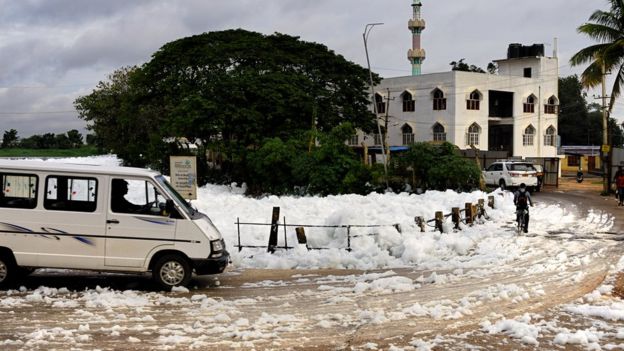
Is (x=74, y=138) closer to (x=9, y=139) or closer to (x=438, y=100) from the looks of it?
(x=9, y=139)

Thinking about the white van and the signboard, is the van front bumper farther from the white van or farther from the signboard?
the signboard

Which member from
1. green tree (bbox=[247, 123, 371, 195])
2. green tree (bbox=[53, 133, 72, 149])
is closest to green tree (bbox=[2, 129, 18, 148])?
green tree (bbox=[53, 133, 72, 149])

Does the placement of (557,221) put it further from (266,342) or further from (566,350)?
(266,342)

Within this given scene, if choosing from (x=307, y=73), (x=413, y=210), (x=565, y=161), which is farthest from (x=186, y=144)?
(x=565, y=161)

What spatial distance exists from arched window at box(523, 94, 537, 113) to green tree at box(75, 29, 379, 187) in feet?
55.9

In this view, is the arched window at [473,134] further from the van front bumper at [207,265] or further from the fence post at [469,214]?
the van front bumper at [207,265]

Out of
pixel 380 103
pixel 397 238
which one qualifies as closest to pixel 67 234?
pixel 397 238

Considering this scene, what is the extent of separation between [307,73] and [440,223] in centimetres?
Answer: 3141

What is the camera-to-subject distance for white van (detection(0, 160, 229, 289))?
11359 millimetres

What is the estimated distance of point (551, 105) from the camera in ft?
201

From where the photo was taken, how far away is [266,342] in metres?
8.23

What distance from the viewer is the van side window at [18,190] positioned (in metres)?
11.4

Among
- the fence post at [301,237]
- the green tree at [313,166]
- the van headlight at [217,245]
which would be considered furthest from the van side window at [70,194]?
the green tree at [313,166]

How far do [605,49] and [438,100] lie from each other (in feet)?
81.2
